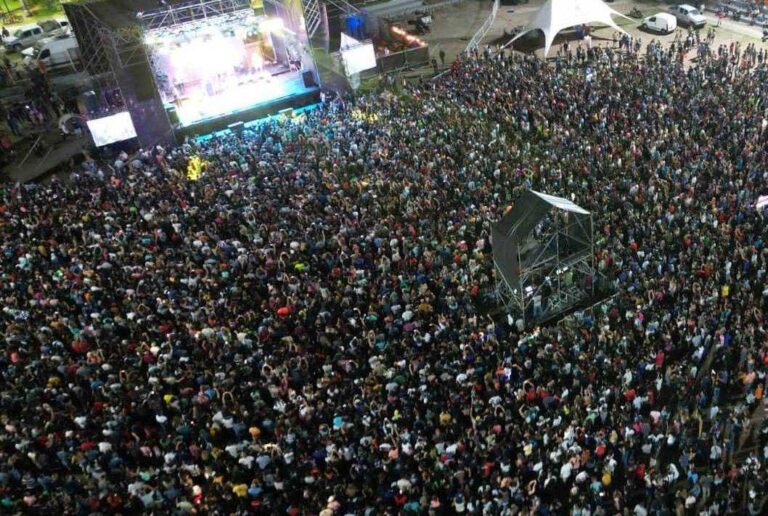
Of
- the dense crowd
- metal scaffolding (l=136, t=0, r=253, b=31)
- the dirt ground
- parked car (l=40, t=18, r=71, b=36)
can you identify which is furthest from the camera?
parked car (l=40, t=18, r=71, b=36)

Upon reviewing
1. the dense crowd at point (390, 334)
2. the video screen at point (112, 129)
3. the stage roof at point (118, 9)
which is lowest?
the dense crowd at point (390, 334)

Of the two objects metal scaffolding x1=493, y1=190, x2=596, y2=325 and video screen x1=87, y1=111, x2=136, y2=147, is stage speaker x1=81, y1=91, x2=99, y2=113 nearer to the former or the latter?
video screen x1=87, y1=111, x2=136, y2=147

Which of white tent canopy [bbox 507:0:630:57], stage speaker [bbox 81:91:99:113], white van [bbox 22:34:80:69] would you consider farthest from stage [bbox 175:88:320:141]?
white van [bbox 22:34:80:69]

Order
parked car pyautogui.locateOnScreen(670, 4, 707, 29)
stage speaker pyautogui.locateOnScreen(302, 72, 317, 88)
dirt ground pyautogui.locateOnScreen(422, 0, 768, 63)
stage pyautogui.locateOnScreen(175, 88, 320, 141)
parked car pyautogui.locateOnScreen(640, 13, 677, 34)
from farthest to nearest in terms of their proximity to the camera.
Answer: parked car pyautogui.locateOnScreen(670, 4, 707, 29) < parked car pyautogui.locateOnScreen(640, 13, 677, 34) < dirt ground pyautogui.locateOnScreen(422, 0, 768, 63) < stage speaker pyautogui.locateOnScreen(302, 72, 317, 88) < stage pyautogui.locateOnScreen(175, 88, 320, 141)

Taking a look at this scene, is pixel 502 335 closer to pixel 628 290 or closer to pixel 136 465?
pixel 628 290

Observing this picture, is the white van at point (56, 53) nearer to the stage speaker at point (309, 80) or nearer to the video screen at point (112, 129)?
the video screen at point (112, 129)

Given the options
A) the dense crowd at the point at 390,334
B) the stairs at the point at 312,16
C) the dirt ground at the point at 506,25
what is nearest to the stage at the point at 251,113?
the stairs at the point at 312,16

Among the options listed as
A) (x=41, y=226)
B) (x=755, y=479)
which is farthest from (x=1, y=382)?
(x=755, y=479)
